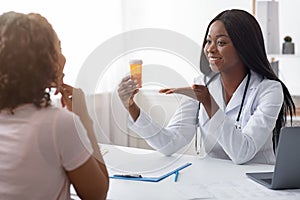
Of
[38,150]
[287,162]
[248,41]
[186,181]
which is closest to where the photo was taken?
[38,150]

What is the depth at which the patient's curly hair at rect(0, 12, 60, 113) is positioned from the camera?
42.1 inches

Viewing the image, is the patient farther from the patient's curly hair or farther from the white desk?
the white desk

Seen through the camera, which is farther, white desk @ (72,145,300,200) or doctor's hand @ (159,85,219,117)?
doctor's hand @ (159,85,219,117)

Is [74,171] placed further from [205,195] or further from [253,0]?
[253,0]

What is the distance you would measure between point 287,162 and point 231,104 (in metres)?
0.65

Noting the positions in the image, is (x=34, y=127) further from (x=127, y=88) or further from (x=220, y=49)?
(x=220, y=49)

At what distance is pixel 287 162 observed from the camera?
144 centimetres

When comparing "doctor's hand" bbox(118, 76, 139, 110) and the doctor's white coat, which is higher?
Result: "doctor's hand" bbox(118, 76, 139, 110)

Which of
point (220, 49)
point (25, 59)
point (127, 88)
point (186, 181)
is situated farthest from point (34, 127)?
point (220, 49)

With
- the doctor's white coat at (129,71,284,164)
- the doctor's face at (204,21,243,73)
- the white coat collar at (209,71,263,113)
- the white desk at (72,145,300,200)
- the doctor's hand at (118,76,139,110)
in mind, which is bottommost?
the white desk at (72,145,300,200)

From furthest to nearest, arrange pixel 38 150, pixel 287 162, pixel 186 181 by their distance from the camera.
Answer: pixel 186 181 < pixel 287 162 < pixel 38 150

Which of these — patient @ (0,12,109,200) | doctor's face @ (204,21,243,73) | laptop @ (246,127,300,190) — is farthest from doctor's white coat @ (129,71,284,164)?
patient @ (0,12,109,200)

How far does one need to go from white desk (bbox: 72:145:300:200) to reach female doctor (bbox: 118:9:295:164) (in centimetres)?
8

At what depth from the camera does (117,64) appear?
3.50 meters
